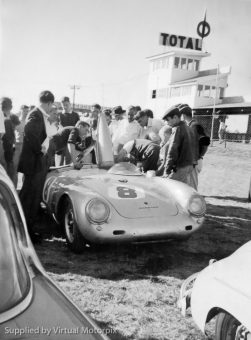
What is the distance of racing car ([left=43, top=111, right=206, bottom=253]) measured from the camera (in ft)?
11.2

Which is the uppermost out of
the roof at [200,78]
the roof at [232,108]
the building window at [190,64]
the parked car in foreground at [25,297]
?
the building window at [190,64]

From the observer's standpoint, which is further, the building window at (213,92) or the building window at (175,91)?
the building window at (175,91)

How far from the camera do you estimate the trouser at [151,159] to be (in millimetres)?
4895

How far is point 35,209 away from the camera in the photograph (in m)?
4.04

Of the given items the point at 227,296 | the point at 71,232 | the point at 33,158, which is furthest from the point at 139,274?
the point at 33,158

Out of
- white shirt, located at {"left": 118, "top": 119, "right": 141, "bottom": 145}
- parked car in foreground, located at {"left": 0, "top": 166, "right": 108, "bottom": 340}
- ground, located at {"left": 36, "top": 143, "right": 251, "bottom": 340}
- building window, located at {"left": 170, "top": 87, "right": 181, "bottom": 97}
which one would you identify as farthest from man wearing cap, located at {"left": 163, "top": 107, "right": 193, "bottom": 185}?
building window, located at {"left": 170, "top": 87, "right": 181, "bottom": 97}

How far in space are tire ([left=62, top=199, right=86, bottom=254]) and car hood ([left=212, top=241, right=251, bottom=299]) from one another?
1743 mm

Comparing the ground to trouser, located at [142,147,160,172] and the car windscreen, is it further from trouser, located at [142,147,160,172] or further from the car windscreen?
the car windscreen

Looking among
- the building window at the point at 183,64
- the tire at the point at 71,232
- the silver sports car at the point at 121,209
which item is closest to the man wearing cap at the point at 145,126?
the silver sports car at the point at 121,209

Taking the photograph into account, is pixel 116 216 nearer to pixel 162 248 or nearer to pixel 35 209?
pixel 162 248

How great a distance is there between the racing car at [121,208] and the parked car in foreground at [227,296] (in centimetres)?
139

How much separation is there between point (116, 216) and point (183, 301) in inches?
49.8

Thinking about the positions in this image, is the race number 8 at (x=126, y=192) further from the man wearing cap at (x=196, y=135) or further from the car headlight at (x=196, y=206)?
the man wearing cap at (x=196, y=135)

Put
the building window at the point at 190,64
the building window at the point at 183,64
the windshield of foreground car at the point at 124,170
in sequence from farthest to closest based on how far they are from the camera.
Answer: the building window at the point at 190,64, the building window at the point at 183,64, the windshield of foreground car at the point at 124,170
